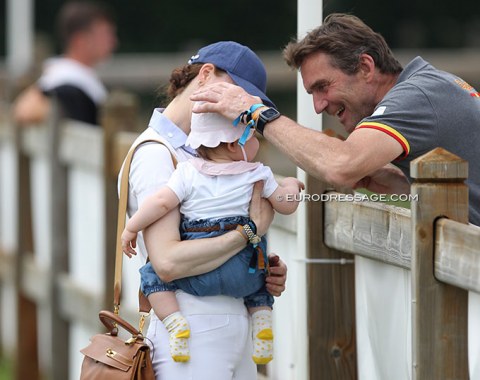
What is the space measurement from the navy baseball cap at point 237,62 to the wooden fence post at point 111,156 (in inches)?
124

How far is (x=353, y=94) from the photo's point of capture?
13.4ft

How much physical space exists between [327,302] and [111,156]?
2.91 m

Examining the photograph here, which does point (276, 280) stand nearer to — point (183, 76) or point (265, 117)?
point (265, 117)

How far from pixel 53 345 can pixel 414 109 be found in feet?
15.9

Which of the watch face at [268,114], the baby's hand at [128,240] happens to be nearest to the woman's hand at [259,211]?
the watch face at [268,114]

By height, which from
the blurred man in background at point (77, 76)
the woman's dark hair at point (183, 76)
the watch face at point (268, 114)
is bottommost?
the watch face at point (268, 114)

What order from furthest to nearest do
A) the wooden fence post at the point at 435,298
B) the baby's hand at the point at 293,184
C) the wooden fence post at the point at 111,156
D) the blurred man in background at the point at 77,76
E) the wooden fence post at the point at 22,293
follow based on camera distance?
the wooden fence post at the point at 22,293
the blurred man in background at the point at 77,76
the wooden fence post at the point at 111,156
the baby's hand at the point at 293,184
the wooden fence post at the point at 435,298

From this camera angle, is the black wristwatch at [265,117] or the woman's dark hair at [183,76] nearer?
the black wristwatch at [265,117]

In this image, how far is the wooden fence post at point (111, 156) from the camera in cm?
696

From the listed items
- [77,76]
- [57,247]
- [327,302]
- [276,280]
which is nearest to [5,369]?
[57,247]

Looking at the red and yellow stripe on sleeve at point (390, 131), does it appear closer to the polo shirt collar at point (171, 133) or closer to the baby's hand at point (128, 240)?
the polo shirt collar at point (171, 133)

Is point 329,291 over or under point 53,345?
over

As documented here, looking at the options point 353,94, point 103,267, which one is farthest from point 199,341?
point 103,267

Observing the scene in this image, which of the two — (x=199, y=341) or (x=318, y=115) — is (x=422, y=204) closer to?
(x=199, y=341)
